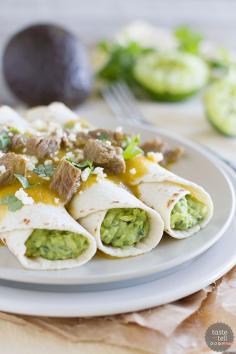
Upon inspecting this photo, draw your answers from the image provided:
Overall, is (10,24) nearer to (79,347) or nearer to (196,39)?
(196,39)

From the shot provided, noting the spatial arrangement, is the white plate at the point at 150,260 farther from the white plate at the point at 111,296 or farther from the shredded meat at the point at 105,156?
the shredded meat at the point at 105,156

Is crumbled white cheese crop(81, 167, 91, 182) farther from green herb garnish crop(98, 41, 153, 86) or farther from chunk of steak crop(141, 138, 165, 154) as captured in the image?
green herb garnish crop(98, 41, 153, 86)

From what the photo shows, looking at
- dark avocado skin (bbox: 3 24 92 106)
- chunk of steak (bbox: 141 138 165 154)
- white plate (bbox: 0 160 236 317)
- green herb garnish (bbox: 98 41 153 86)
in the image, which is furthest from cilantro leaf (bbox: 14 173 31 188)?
green herb garnish (bbox: 98 41 153 86)

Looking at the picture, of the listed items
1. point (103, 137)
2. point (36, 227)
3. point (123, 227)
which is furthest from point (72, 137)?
point (36, 227)

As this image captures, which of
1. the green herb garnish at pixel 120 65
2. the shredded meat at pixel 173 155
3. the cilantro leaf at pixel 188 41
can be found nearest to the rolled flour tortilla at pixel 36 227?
the shredded meat at pixel 173 155

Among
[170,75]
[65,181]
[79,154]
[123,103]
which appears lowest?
[123,103]

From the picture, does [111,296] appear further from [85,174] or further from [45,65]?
[45,65]
